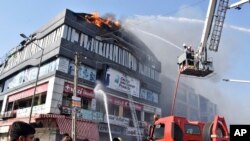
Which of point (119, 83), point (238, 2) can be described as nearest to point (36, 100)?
point (119, 83)

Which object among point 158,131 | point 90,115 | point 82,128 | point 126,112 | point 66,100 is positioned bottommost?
point 158,131

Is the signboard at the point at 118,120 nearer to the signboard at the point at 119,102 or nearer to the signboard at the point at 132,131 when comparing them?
the signboard at the point at 132,131

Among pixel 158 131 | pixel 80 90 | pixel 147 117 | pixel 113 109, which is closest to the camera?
pixel 158 131

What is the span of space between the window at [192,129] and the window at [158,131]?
815mm

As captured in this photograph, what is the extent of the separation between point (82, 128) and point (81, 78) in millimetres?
5988

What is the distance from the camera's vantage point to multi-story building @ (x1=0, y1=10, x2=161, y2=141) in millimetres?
31891

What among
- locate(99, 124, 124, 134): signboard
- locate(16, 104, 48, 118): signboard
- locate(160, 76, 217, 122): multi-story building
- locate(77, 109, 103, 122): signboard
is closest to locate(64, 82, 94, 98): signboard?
locate(77, 109, 103, 122): signboard

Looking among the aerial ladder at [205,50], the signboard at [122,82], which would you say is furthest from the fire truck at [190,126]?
the signboard at [122,82]

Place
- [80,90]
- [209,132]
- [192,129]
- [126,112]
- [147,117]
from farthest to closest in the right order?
[147,117]
[126,112]
[80,90]
[192,129]
[209,132]

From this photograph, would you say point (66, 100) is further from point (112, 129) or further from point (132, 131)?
point (132, 131)

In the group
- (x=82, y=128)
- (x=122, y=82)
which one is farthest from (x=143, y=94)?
(x=82, y=128)

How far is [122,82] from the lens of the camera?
39625 mm

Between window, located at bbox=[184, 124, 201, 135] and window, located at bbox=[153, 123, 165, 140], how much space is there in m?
0.82

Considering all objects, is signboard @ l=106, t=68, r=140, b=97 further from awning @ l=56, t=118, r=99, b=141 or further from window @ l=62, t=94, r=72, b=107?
awning @ l=56, t=118, r=99, b=141
